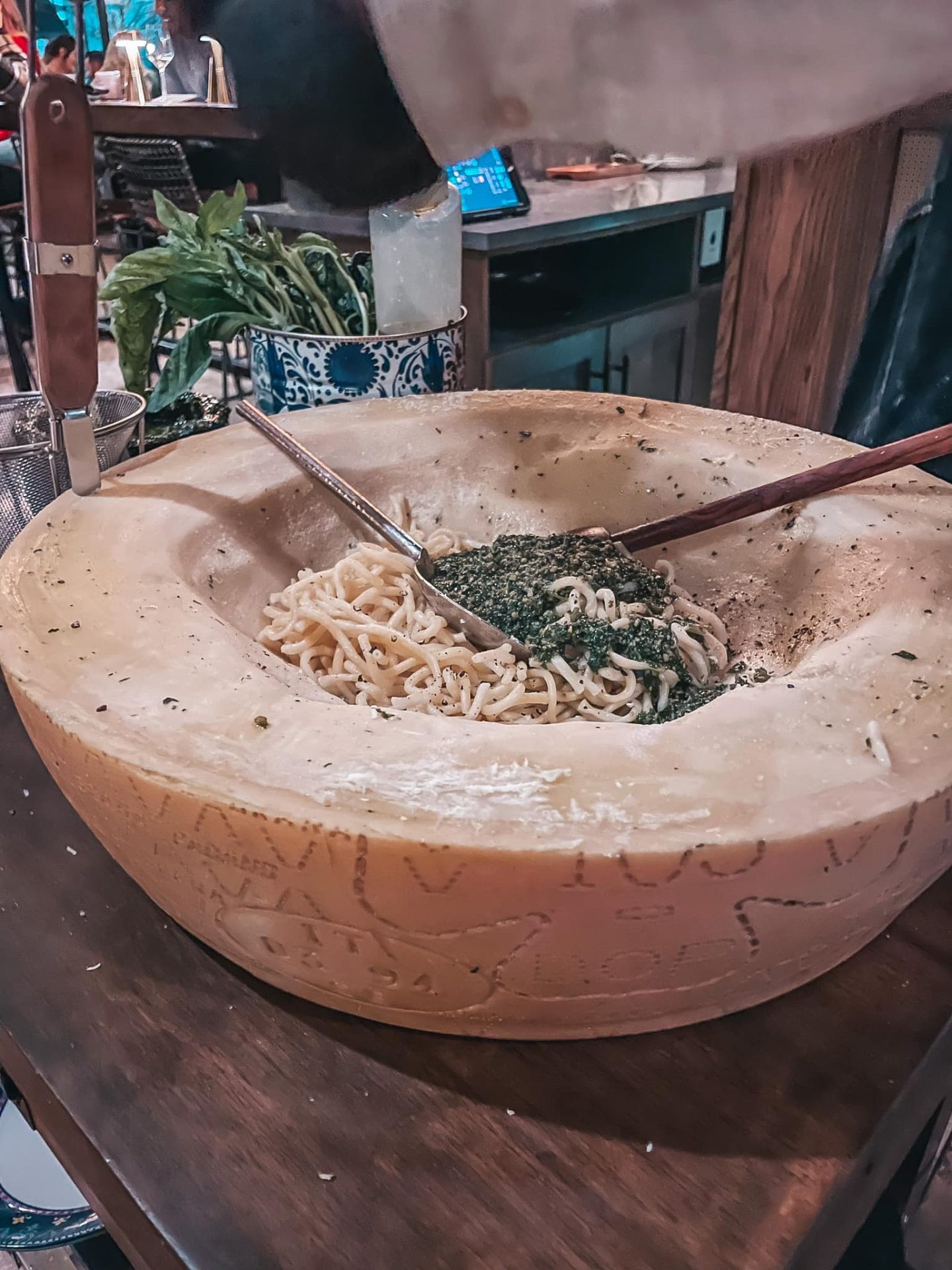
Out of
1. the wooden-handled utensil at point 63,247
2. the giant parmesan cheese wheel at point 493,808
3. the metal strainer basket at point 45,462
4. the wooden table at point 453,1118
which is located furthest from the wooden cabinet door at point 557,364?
the wooden table at point 453,1118

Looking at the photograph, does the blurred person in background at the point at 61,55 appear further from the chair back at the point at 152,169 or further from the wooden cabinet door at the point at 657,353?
the chair back at the point at 152,169

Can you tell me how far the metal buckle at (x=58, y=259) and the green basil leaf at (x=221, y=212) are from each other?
57 cm

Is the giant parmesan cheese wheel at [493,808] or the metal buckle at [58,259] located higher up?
the metal buckle at [58,259]

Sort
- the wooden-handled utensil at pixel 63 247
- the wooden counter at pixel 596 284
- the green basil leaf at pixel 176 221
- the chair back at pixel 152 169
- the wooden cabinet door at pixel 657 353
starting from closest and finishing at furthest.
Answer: the wooden-handled utensil at pixel 63 247 < the green basil leaf at pixel 176 221 < the wooden counter at pixel 596 284 < the wooden cabinet door at pixel 657 353 < the chair back at pixel 152 169

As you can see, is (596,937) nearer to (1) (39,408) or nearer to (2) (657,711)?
(2) (657,711)

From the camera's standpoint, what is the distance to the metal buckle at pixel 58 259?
75 centimetres

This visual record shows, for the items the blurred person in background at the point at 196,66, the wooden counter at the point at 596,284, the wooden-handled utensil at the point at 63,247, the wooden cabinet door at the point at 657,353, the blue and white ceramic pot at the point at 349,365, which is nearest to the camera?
the blurred person in background at the point at 196,66

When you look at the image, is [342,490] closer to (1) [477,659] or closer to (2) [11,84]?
(1) [477,659]

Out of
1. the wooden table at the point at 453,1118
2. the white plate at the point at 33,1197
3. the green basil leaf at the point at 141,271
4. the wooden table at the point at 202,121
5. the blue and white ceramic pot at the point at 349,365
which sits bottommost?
the white plate at the point at 33,1197

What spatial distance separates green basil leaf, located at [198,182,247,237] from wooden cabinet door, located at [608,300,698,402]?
1673 millimetres

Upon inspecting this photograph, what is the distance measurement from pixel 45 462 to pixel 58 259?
1.19ft

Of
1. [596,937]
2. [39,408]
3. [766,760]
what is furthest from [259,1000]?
[39,408]

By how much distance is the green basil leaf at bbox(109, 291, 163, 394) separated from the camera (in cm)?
127

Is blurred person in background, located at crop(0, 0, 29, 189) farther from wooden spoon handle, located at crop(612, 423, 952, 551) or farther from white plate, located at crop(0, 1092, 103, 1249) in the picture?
white plate, located at crop(0, 1092, 103, 1249)
